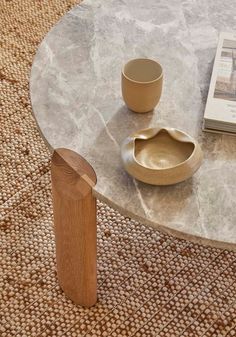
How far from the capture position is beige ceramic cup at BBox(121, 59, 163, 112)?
3.88 feet

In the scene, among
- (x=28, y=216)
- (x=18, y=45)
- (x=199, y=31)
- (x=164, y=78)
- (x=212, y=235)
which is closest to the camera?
(x=212, y=235)

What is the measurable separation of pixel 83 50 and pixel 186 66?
0.25m

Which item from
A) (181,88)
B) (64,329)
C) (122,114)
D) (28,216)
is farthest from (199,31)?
(64,329)

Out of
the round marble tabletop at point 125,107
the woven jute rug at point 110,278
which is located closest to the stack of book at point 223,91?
the round marble tabletop at point 125,107

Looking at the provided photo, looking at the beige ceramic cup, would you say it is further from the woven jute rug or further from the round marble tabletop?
the woven jute rug

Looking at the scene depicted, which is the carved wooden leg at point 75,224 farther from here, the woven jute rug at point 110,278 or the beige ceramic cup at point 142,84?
the beige ceramic cup at point 142,84

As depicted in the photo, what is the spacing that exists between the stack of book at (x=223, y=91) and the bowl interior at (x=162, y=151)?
0.27 ft

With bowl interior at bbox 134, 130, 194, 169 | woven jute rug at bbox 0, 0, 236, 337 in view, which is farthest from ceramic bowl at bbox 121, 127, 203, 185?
woven jute rug at bbox 0, 0, 236, 337

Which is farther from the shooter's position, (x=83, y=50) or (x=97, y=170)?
(x=83, y=50)

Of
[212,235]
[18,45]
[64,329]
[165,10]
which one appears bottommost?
[64,329]

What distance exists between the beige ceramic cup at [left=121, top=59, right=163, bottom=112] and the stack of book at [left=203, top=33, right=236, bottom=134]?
4.5 inches

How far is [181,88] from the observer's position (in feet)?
4.25

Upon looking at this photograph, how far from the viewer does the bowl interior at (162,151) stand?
1.14m

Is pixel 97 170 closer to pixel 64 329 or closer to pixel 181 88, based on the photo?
pixel 181 88
